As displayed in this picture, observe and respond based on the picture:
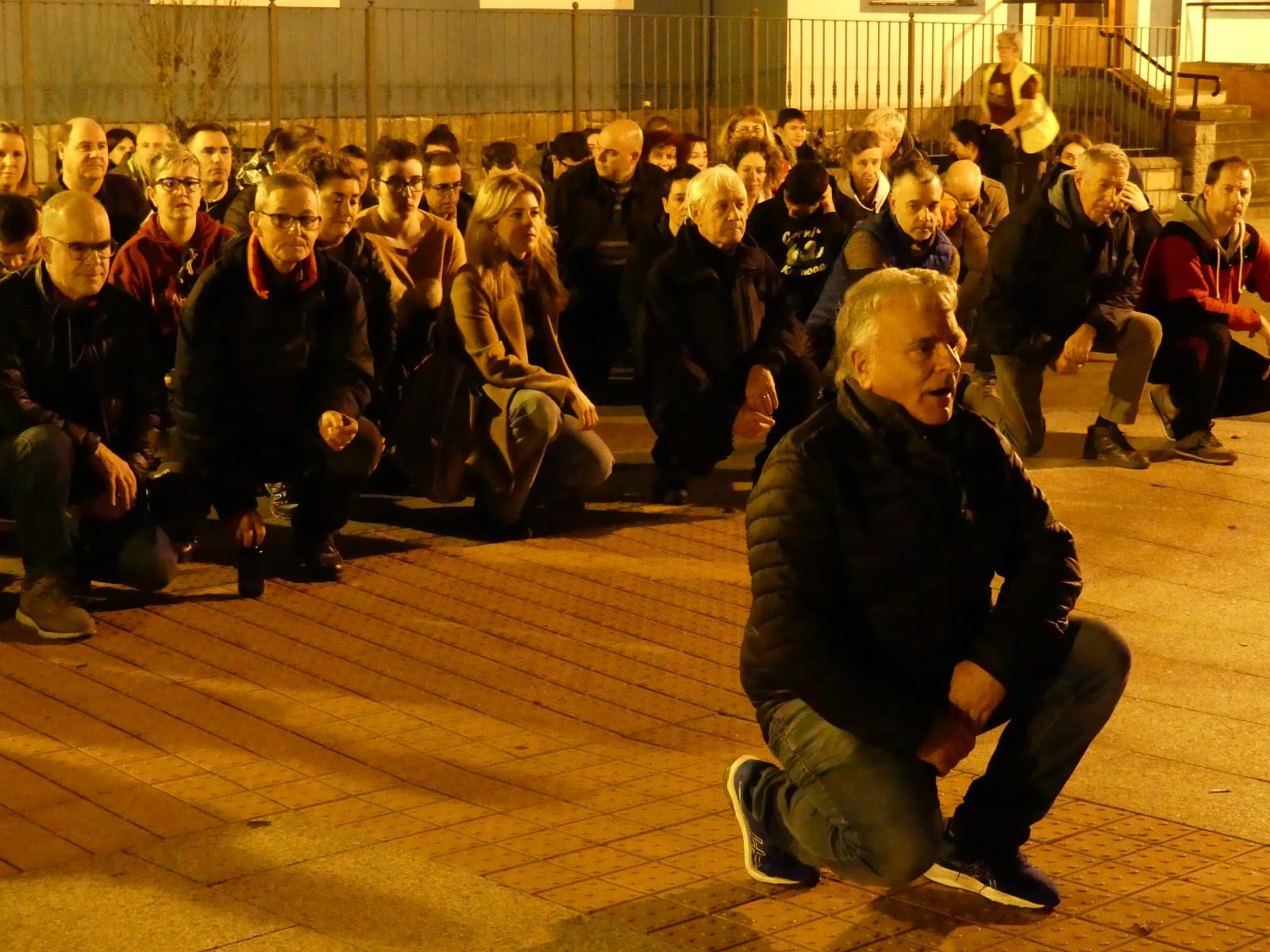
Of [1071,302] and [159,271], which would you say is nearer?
[159,271]

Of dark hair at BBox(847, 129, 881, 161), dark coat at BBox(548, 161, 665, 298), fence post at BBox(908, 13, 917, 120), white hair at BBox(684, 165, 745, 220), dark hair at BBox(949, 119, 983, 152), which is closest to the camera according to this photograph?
white hair at BBox(684, 165, 745, 220)

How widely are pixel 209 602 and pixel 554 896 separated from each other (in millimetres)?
3242

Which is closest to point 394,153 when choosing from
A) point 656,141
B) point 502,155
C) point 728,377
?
point 728,377

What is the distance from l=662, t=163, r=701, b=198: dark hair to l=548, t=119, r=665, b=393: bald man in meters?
0.12

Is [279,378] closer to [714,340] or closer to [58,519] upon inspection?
[58,519]

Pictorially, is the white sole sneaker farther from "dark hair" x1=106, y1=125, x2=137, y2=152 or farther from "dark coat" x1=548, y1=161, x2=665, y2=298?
"dark hair" x1=106, y1=125, x2=137, y2=152

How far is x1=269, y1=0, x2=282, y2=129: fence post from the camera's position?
55.1 ft

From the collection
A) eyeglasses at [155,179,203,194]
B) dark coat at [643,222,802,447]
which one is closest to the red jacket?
dark coat at [643,222,802,447]

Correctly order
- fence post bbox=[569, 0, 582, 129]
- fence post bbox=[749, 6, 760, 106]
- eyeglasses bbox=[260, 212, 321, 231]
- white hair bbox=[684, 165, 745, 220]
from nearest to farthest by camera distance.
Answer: eyeglasses bbox=[260, 212, 321, 231], white hair bbox=[684, 165, 745, 220], fence post bbox=[569, 0, 582, 129], fence post bbox=[749, 6, 760, 106]

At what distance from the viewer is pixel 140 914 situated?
462cm

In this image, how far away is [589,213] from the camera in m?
11.5

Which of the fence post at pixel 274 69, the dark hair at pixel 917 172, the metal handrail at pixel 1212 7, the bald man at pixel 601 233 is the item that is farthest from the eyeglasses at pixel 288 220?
the metal handrail at pixel 1212 7

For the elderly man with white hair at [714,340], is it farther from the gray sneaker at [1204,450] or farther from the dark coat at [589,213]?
the gray sneaker at [1204,450]

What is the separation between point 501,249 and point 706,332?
3.65 ft
